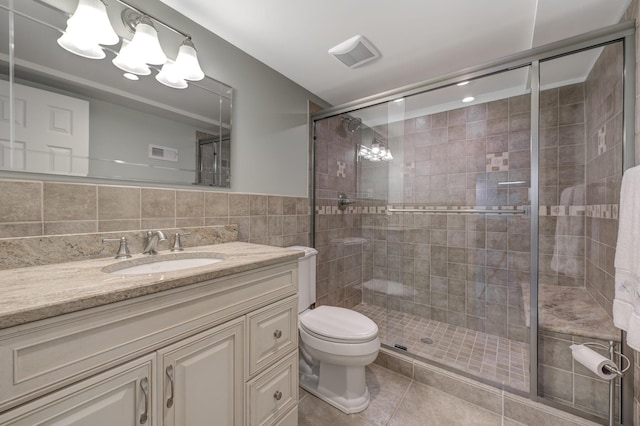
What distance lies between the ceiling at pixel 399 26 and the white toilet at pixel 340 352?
4.79ft

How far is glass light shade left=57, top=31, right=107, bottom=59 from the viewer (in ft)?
3.42

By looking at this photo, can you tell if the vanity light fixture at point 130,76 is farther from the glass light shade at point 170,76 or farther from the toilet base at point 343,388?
the toilet base at point 343,388

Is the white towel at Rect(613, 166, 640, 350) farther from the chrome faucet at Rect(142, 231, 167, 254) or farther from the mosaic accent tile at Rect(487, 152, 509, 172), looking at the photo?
the chrome faucet at Rect(142, 231, 167, 254)

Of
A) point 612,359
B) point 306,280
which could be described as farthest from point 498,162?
point 306,280

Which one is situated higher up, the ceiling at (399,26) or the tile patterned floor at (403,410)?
the ceiling at (399,26)

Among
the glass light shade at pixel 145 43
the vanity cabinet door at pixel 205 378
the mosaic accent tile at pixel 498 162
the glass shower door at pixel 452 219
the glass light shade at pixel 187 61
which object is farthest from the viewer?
the mosaic accent tile at pixel 498 162

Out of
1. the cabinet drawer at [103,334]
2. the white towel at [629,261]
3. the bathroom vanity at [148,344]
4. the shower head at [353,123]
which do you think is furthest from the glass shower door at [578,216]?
the cabinet drawer at [103,334]

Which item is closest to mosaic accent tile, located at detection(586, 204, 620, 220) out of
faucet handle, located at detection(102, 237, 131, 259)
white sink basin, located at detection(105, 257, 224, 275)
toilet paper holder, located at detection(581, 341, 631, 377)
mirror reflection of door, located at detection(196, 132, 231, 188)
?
toilet paper holder, located at detection(581, 341, 631, 377)

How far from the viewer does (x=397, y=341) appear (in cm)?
208

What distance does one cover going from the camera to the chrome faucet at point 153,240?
1170 mm

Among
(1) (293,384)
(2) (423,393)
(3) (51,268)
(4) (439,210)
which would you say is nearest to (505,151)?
(4) (439,210)

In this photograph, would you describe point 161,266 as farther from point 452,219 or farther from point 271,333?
point 452,219

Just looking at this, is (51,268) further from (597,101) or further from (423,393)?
(597,101)

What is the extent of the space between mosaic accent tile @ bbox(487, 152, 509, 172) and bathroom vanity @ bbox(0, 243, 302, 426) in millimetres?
2165
